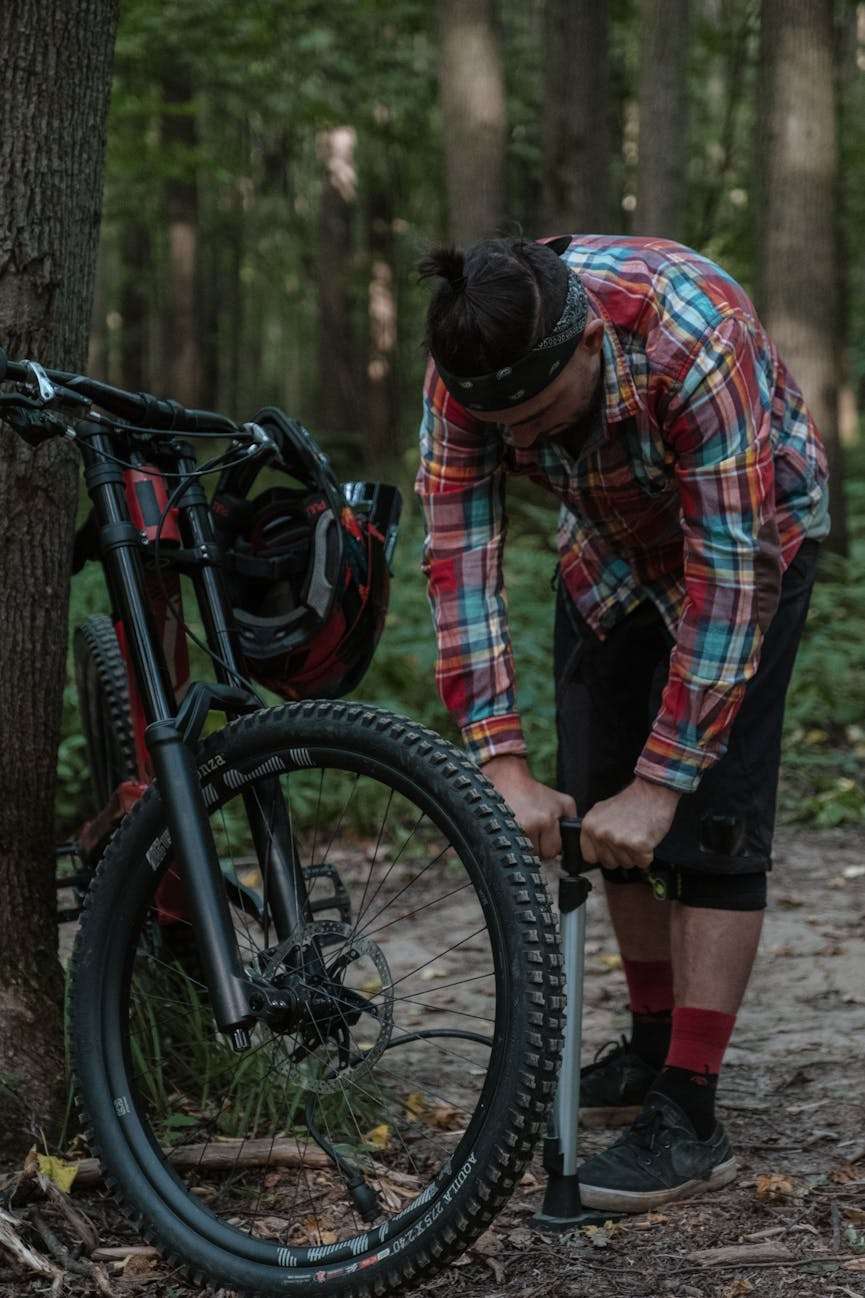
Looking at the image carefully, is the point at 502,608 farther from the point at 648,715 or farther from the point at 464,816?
the point at 464,816

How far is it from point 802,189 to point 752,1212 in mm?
7378

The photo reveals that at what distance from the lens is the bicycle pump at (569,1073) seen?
99.0 inches

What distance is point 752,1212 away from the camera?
103 inches

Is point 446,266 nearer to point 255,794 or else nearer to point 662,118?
point 255,794

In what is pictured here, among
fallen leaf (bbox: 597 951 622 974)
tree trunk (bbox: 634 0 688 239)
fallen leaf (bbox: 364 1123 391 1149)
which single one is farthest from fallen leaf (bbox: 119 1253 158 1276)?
tree trunk (bbox: 634 0 688 239)

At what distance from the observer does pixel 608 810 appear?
2490 millimetres

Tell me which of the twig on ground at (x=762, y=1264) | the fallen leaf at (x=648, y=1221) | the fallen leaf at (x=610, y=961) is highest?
the twig on ground at (x=762, y=1264)

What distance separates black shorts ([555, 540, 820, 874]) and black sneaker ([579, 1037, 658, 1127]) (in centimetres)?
63

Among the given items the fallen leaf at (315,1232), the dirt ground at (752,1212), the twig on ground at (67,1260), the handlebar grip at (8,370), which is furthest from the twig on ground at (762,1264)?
the handlebar grip at (8,370)

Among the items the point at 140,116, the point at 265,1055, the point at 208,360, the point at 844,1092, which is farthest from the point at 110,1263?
the point at 208,360

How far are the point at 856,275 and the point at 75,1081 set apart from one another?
28499 millimetres

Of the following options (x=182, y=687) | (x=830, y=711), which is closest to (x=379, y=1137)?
(x=182, y=687)

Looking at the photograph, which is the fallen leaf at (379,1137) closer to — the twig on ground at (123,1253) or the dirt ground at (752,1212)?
the dirt ground at (752,1212)

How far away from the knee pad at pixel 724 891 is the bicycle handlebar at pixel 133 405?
1.28 m
